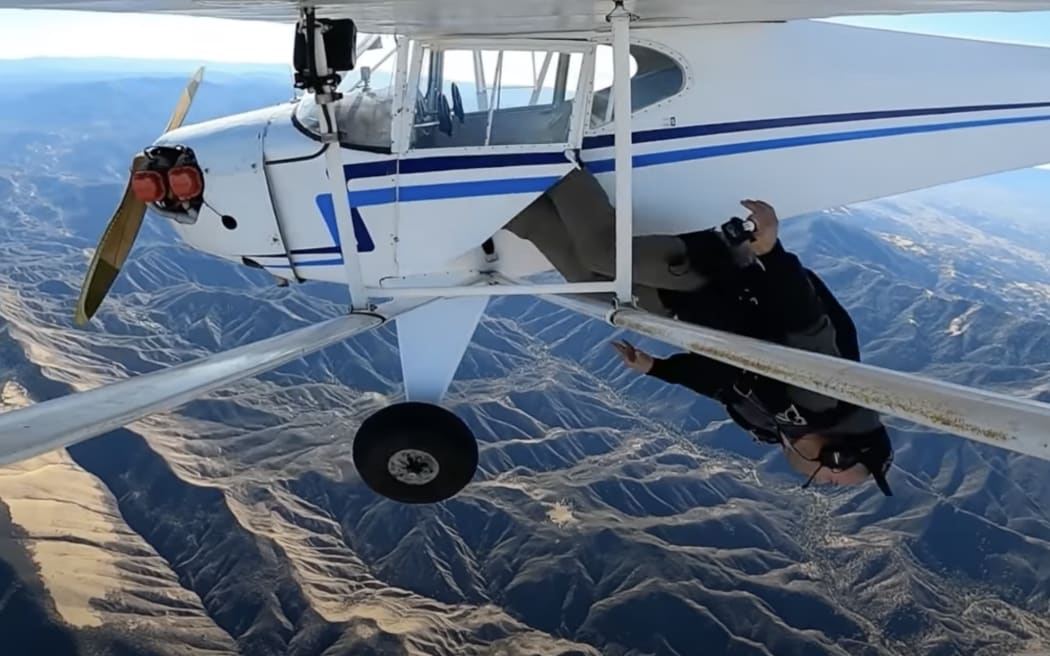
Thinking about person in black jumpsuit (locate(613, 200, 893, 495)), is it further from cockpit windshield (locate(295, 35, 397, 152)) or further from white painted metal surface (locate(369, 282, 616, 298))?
cockpit windshield (locate(295, 35, 397, 152))

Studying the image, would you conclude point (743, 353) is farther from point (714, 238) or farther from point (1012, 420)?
point (714, 238)

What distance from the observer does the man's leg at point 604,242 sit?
4996mm

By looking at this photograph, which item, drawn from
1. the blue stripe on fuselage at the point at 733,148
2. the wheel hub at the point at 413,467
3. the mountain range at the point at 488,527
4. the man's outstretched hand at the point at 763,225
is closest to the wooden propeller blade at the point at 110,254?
the wheel hub at the point at 413,467

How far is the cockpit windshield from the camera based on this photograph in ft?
17.3

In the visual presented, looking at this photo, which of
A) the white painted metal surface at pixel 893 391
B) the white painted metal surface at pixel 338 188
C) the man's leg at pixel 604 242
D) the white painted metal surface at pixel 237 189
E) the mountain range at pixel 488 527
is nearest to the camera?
the white painted metal surface at pixel 893 391

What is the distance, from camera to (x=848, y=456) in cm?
510

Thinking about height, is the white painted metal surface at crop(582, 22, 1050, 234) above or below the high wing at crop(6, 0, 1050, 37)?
below

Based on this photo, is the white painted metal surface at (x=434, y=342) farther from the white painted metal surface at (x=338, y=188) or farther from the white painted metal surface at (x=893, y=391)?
the white painted metal surface at (x=893, y=391)

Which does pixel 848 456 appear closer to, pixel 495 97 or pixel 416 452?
pixel 416 452

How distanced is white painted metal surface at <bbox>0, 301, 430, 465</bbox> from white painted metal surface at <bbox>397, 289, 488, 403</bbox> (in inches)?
28.8

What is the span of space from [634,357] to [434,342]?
63.3 inches

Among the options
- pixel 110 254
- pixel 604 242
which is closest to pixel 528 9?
pixel 604 242

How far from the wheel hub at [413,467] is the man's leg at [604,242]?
5.27 ft

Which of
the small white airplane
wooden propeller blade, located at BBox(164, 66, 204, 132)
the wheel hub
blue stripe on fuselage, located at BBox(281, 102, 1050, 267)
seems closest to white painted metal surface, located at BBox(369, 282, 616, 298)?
the small white airplane
